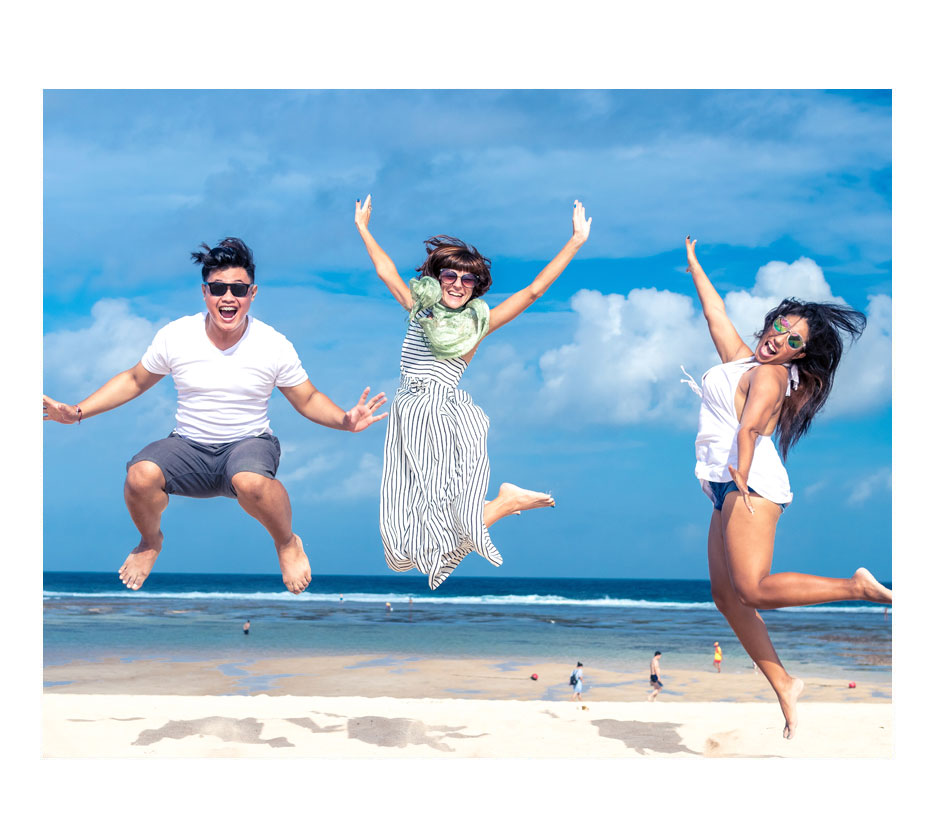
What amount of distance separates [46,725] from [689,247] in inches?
393

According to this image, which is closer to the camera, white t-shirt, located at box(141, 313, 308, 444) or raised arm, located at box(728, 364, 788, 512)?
raised arm, located at box(728, 364, 788, 512)

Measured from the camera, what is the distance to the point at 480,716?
14.0 m

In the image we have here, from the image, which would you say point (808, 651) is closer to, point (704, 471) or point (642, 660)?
point (642, 660)

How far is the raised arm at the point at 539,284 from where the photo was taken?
21.6 feet

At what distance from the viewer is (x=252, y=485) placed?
6.48 meters

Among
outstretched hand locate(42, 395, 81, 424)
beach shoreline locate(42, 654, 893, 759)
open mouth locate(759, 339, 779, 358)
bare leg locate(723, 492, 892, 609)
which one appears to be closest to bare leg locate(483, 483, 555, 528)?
bare leg locate(723, 492, 892, 609)

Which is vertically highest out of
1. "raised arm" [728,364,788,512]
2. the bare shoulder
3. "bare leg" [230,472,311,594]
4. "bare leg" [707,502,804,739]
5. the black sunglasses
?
the black sunglasses

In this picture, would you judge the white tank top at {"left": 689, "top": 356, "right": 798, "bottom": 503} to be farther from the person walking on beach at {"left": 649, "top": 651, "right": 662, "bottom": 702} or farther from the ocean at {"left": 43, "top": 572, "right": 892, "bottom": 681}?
the ocean at {"left": 43, "top": 572, "right": 892, "bottom": 681}

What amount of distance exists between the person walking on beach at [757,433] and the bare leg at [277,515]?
257 cm

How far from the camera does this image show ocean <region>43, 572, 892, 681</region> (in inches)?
985

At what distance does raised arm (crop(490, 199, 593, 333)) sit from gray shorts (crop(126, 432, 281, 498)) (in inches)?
65.0

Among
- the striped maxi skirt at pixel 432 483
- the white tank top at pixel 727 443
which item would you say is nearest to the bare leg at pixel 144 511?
the striped maxi skirt at pixel 432 483

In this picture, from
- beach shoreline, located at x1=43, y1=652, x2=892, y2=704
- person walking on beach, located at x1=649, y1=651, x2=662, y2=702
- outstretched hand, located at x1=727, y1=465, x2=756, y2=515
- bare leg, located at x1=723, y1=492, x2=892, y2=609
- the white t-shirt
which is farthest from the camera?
beach shoreline, located at x1=43, y1=652, x2=892, y2=704
